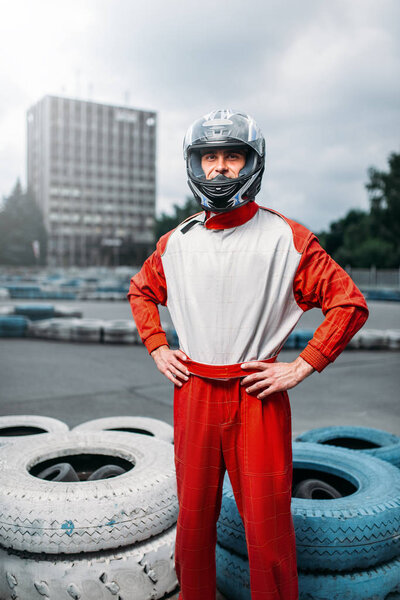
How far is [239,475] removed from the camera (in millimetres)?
1708

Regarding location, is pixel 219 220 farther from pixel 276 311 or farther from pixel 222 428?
pixel 222 428

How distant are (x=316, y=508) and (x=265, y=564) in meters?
0.48

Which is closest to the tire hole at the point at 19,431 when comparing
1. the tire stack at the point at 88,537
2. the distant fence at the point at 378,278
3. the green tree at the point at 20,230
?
the tire stack at the point at 88,537

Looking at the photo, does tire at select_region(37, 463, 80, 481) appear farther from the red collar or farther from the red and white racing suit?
the red collar

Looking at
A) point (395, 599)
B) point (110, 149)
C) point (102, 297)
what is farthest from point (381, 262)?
point (110, 149)

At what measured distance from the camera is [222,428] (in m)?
1.67

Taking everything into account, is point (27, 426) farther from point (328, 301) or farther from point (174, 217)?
point (174, 217)

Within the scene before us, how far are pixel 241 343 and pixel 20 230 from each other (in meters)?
83.7

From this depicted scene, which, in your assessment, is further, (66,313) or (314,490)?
(66,313)

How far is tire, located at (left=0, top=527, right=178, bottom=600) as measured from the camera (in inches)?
75.8

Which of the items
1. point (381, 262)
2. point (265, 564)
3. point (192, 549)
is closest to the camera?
point (265, 564)

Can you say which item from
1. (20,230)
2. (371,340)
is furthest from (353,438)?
(20,230)

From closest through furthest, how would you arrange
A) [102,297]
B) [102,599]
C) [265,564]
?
[265,564] < [102,599] < [102,297]

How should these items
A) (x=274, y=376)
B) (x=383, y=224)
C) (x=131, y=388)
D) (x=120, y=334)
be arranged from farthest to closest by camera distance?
(x=383, y=224) → (x=120, y=334) → (x=131, y=388) → (x=274, y=376)
